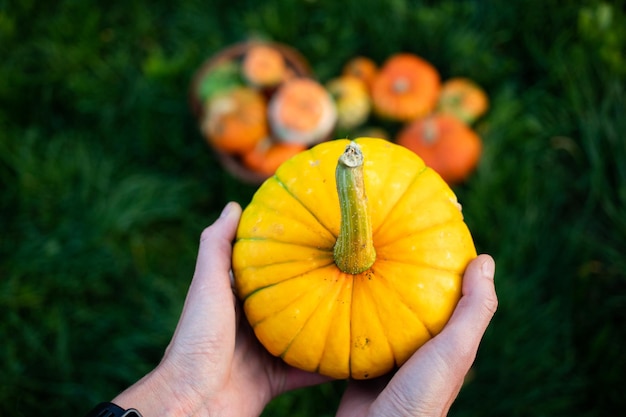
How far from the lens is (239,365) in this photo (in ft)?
7.72

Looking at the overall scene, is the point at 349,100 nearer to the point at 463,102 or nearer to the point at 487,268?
the point at 463,102

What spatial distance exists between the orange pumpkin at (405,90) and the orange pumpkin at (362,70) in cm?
8

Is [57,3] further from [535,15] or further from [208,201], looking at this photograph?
[535,15]

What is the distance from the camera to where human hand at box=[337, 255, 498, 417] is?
1849 mm

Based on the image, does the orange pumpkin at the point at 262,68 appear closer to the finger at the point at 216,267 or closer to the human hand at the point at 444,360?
the finger at the point at 216,267

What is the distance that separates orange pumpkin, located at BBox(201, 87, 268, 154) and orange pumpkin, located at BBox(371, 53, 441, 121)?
82 cm

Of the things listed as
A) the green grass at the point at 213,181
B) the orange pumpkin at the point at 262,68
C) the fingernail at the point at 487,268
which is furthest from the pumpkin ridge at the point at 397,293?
the orange pumpkin at the point at 262,68

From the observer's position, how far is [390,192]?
1.94m

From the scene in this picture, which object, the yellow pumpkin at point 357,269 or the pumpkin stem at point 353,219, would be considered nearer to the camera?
the pumpkin stem at point 353,219

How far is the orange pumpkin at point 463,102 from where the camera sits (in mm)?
3811

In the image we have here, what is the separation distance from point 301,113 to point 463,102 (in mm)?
1120

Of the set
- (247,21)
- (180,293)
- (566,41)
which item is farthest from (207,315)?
(566,41)

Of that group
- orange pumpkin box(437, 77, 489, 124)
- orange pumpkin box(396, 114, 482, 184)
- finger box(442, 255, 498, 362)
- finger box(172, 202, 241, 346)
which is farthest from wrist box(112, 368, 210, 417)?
orange pumpkin box(437, 77, 489, 124)

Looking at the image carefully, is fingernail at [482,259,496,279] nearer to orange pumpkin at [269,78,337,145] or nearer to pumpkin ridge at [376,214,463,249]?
pumpkin ridge at [376,214,463,249]
